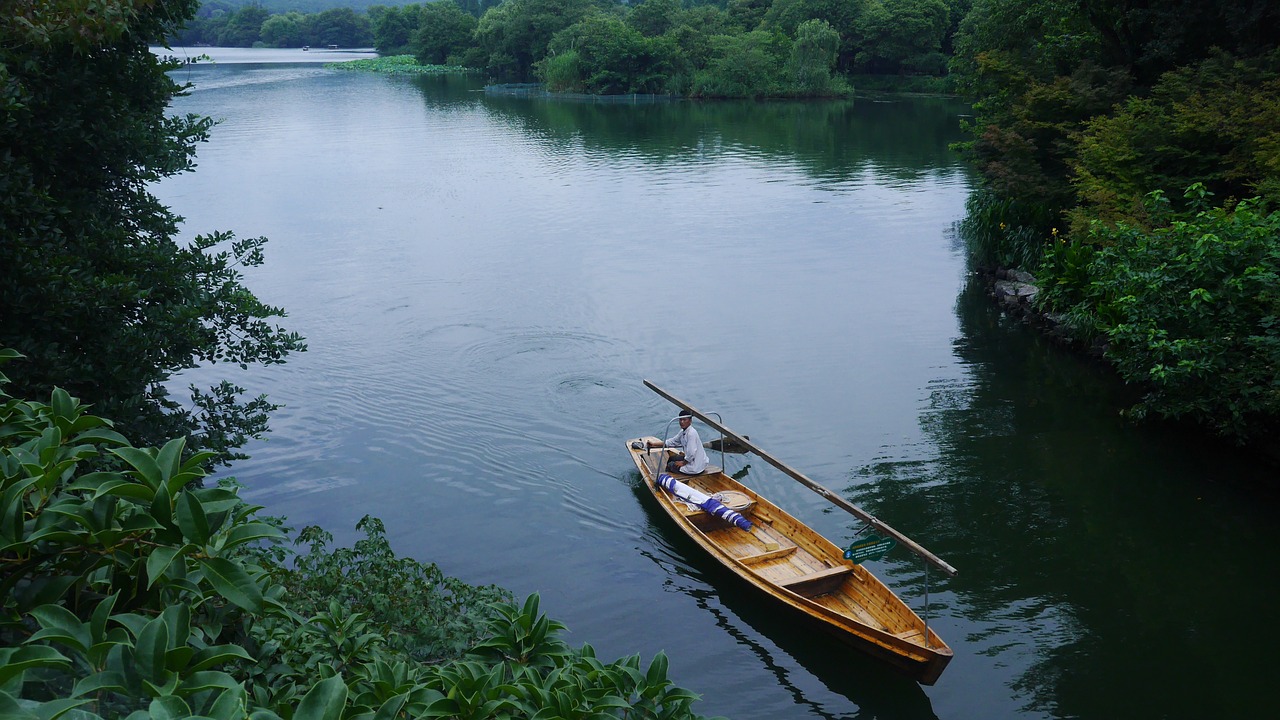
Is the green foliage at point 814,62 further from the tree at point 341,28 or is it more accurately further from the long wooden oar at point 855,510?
the tree at point 341,28

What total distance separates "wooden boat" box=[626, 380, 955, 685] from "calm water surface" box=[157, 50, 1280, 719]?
477 mm

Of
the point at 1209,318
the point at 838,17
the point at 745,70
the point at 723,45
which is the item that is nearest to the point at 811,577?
the point at 1209,318

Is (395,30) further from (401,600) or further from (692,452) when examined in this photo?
(401,600)

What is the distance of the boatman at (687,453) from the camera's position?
14.0 meters

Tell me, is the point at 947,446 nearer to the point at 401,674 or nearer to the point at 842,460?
the point at 842,460

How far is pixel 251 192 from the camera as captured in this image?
115 ft

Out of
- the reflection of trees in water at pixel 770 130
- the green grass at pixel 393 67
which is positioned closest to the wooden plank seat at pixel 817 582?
the reflection of trees in water at pixel 770 130

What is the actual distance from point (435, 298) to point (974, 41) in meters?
18.5

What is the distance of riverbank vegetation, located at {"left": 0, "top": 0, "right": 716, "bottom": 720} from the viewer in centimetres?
332

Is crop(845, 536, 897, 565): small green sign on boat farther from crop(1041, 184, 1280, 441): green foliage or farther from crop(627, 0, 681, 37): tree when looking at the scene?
crop(627, 0, 681, 37): tree

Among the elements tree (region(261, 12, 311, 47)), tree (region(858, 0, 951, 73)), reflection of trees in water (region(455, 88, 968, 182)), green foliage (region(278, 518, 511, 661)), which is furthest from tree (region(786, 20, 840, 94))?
tree (region(261, 12, 311, 47))

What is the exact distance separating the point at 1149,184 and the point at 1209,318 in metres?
5.75

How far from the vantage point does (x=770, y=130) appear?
177 ft

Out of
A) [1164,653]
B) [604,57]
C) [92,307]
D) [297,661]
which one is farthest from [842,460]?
[604,57]
